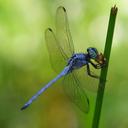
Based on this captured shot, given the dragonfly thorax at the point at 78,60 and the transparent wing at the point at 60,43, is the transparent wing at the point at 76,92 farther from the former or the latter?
the transparent wing at the point at 60,43

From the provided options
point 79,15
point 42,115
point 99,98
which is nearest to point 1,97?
point 42,115

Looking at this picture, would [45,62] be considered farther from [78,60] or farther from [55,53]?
[78,60]

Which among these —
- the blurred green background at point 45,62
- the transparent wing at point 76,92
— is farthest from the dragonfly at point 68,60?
the blurred green background at point 45,62

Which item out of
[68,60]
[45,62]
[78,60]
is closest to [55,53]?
[68,60]

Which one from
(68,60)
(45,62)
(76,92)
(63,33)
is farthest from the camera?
(45,62)

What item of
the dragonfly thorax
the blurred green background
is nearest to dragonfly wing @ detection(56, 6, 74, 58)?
the dragonfly thorax

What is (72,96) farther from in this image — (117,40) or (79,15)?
(79,15)

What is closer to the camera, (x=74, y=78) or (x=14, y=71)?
(x=74, y=78)
